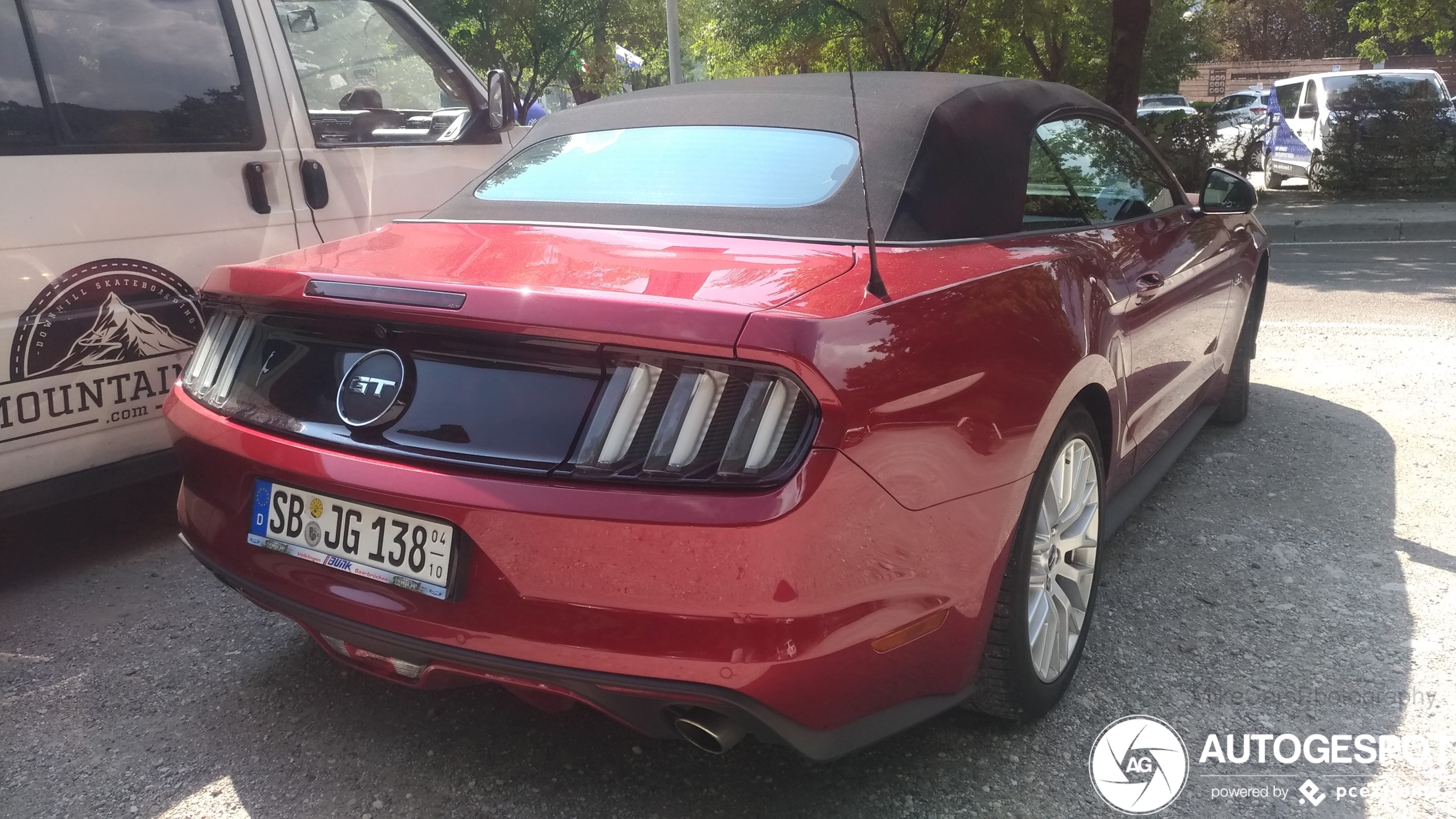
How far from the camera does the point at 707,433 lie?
6.32 ft

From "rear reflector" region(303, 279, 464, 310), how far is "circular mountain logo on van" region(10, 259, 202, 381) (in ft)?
5.34

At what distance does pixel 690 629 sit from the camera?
6.30ft

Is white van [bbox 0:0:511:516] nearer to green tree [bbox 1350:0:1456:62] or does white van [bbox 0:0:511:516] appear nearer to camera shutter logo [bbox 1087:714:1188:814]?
camera shutter logo [bbox 1087:714:1188:814]

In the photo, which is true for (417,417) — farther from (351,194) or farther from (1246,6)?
(1246,6)


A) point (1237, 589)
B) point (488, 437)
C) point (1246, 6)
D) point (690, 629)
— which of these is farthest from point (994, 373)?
point (1246, 6)

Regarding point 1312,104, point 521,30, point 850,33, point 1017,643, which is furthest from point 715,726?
point 1312,104

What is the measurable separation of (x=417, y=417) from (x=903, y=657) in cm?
101

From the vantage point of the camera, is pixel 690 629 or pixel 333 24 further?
pixel 333 24

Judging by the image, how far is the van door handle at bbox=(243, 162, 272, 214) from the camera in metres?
4.04

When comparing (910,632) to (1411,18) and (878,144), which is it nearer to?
(878,144)

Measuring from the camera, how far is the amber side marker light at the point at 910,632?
2055 millimetres

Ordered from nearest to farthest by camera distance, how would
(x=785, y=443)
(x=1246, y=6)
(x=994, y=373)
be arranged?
(x=785, y=443), (x=994, y=373), (x=1246, y=6)

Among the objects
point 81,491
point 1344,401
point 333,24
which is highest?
point 333,24

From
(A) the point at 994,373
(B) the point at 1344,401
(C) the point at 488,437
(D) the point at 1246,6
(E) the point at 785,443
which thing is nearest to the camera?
(E) the point at 785,443
